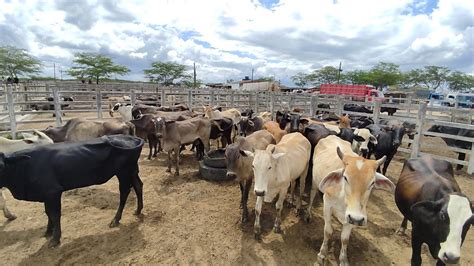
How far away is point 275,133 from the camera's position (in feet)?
24.5

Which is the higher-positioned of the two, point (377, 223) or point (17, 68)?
point (17, 68)

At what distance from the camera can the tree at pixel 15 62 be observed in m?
37.3

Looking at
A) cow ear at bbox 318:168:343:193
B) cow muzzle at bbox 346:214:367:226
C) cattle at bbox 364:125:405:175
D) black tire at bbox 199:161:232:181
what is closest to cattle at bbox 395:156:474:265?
cow muzzle at bbox 346:214:367:226

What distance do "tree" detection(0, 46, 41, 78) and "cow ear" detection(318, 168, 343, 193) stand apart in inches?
1794

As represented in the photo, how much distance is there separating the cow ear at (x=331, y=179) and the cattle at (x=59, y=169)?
292 centimetres

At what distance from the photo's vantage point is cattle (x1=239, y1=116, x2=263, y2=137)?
9617 mm

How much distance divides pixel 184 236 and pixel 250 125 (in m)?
5.58

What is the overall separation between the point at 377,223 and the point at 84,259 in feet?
15.5

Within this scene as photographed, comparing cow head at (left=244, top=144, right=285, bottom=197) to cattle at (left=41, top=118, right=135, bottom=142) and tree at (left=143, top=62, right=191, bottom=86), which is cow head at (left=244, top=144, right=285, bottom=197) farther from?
tree at (left=143, top=62, right=191, bottom=86)

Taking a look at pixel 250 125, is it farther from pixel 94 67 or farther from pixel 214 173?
pixel 94 67

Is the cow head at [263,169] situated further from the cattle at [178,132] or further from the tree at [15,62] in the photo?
the tree at [15,62]

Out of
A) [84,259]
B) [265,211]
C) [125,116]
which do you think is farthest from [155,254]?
[125,116]

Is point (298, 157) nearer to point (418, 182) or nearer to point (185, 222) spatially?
point (418, 182)

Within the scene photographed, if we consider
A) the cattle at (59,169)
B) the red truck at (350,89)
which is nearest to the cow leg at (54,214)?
the cattle at (59,169)
